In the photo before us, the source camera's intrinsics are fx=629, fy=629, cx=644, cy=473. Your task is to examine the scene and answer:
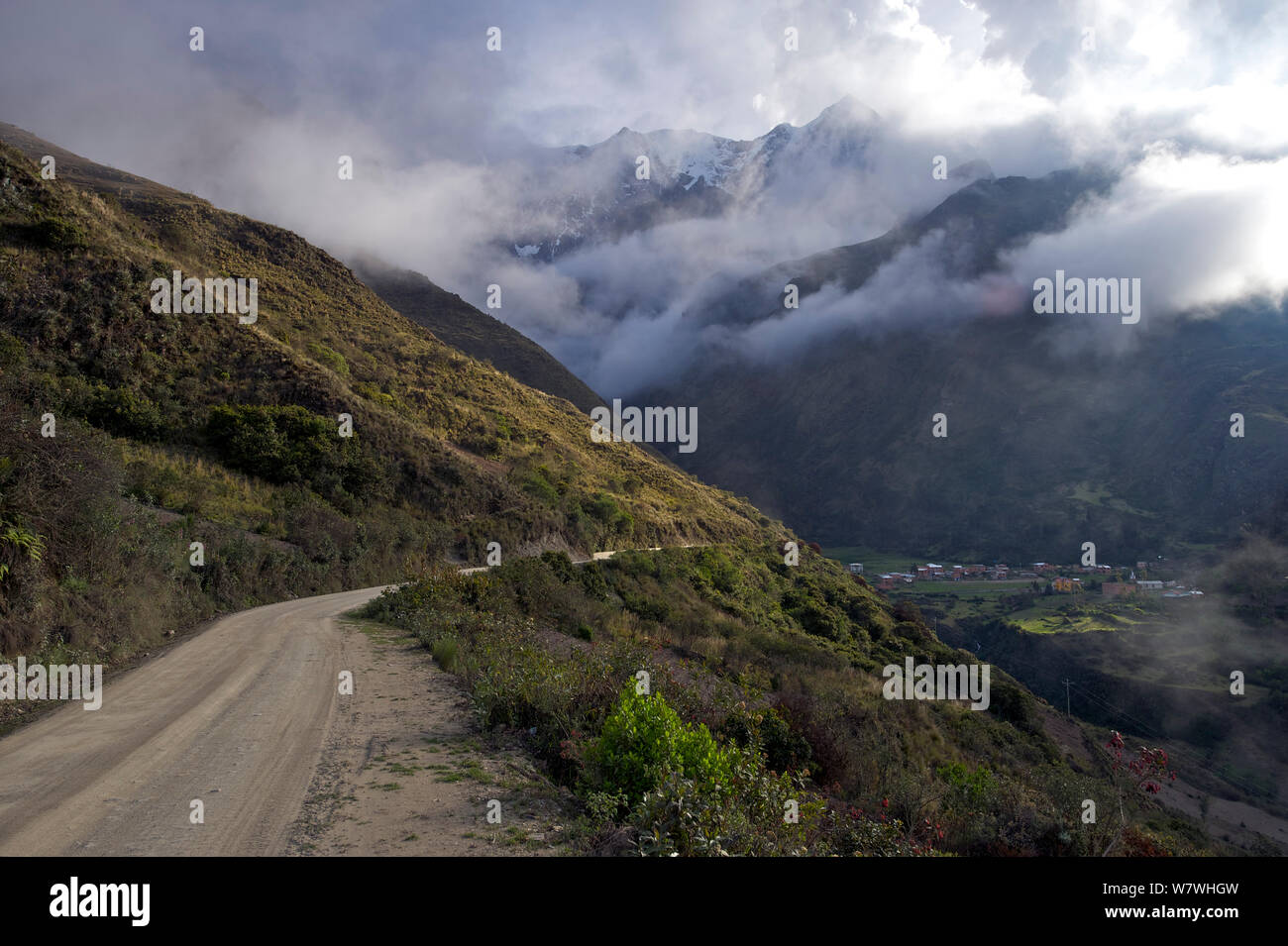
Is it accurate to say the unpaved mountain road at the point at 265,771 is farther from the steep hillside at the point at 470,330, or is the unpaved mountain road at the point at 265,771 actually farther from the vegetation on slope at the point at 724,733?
the steep hillside at the point at 470,330

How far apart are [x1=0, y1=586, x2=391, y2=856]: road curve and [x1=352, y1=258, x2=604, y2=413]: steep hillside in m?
74.3

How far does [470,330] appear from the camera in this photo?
89.0 metres

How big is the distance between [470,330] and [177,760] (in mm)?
88492

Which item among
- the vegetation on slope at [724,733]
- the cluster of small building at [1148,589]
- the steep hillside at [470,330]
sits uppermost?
the steep hillside at [470,330]

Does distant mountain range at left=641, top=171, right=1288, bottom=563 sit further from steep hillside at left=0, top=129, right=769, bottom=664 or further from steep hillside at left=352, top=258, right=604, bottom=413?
steep hillside at left=0, top=129, right=769, bottom=664

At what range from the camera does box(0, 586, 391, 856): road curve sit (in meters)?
4.38

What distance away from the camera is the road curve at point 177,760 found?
14.4 feet

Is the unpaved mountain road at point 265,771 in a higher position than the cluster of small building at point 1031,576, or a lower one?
higher

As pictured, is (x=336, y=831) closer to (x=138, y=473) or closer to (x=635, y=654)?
(x=635, y=654)

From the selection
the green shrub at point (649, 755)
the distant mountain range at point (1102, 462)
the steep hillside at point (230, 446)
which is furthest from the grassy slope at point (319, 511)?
the distant mountain range at point (1102, 462)

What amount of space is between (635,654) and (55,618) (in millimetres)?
8597

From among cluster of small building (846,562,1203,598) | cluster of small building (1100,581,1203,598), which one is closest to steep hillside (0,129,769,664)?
cluster of small building (846,562,1203,598)

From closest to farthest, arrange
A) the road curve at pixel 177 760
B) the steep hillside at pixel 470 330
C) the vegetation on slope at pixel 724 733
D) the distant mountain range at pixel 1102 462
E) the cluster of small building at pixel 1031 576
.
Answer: the road curve at pixel 177 760 → the vegetation on slope at pixel 724 733 → the steep hillside at pixel 470 330 → the cluster of small building at pixel 1031 576 → the distant mountain range at pixel 1102 462

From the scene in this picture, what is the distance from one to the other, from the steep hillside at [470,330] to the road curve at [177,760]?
74.3 m
